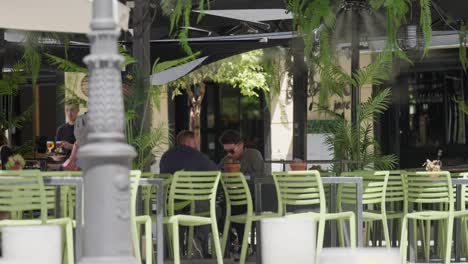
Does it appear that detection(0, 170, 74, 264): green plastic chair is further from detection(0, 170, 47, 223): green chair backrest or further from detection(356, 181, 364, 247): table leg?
detection(356, 181, 364, 247): table leg

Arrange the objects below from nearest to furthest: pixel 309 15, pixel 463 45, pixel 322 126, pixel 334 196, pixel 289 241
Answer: pixel 289 241 → pixel 309 15 → pixel 334 196 → pixel 463 45 → pixel 322 126

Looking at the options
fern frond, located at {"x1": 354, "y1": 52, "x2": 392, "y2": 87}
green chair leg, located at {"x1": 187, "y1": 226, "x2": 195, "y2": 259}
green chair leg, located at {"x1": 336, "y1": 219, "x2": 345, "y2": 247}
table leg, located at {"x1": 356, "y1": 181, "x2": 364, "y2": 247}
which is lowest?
green chair leg, located at {"x1": 187, "y1": 226, "x2": 195, "y2": 259}

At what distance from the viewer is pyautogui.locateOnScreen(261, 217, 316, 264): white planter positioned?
4.09m

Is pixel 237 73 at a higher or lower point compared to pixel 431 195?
higher

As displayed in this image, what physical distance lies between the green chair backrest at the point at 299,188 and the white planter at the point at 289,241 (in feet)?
12.7

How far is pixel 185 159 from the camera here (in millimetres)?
10367

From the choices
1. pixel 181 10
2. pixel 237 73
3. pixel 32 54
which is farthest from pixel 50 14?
pixel 237 73

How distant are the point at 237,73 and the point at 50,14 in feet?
38.3

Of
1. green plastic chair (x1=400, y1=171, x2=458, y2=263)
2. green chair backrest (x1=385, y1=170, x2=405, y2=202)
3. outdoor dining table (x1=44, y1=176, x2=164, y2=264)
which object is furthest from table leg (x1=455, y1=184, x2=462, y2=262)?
outdoor dining table (x1=44, y1=176, x2=164, y2=264)

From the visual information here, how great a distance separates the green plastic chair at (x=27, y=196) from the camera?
7.57 m

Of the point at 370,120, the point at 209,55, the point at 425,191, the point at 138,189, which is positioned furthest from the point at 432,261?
the point at 209,55

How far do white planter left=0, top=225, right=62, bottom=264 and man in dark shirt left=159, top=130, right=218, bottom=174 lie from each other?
566cm

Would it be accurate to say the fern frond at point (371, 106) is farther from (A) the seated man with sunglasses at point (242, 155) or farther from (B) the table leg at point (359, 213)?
(B) the table leg at point (359, 213)

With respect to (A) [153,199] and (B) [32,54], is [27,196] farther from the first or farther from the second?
(B) [32,54]
